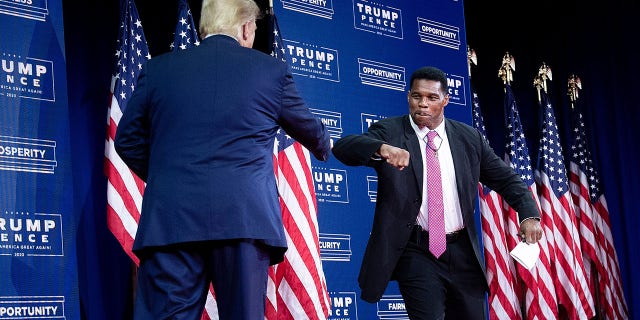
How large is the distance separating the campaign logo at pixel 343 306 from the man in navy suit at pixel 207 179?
113 inches

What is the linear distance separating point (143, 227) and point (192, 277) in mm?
239

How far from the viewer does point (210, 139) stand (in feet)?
9.30

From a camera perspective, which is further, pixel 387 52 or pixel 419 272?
pixel 387 52

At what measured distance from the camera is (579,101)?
32.0 ft

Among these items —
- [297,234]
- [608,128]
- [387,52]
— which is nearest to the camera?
[297,234]

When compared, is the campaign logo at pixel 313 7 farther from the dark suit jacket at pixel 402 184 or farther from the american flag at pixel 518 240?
the american flag at pixel 518 240

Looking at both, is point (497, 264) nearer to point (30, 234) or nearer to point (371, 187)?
point (371, 187)

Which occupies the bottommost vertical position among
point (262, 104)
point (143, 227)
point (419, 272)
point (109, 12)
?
point (419, 272)

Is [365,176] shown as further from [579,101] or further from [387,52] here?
[579,101]

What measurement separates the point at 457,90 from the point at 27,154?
143 inches

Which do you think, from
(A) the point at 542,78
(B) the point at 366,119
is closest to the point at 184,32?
(B) the point at 366,119

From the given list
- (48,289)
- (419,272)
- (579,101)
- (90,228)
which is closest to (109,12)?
(90,228)

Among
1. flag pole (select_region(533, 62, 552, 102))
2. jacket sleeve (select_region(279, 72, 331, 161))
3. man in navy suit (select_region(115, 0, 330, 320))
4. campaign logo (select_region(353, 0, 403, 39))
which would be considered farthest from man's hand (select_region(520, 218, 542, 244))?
flag pole (select_region(533, 62, 552, 102))

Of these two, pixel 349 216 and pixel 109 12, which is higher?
pixel 109 12
